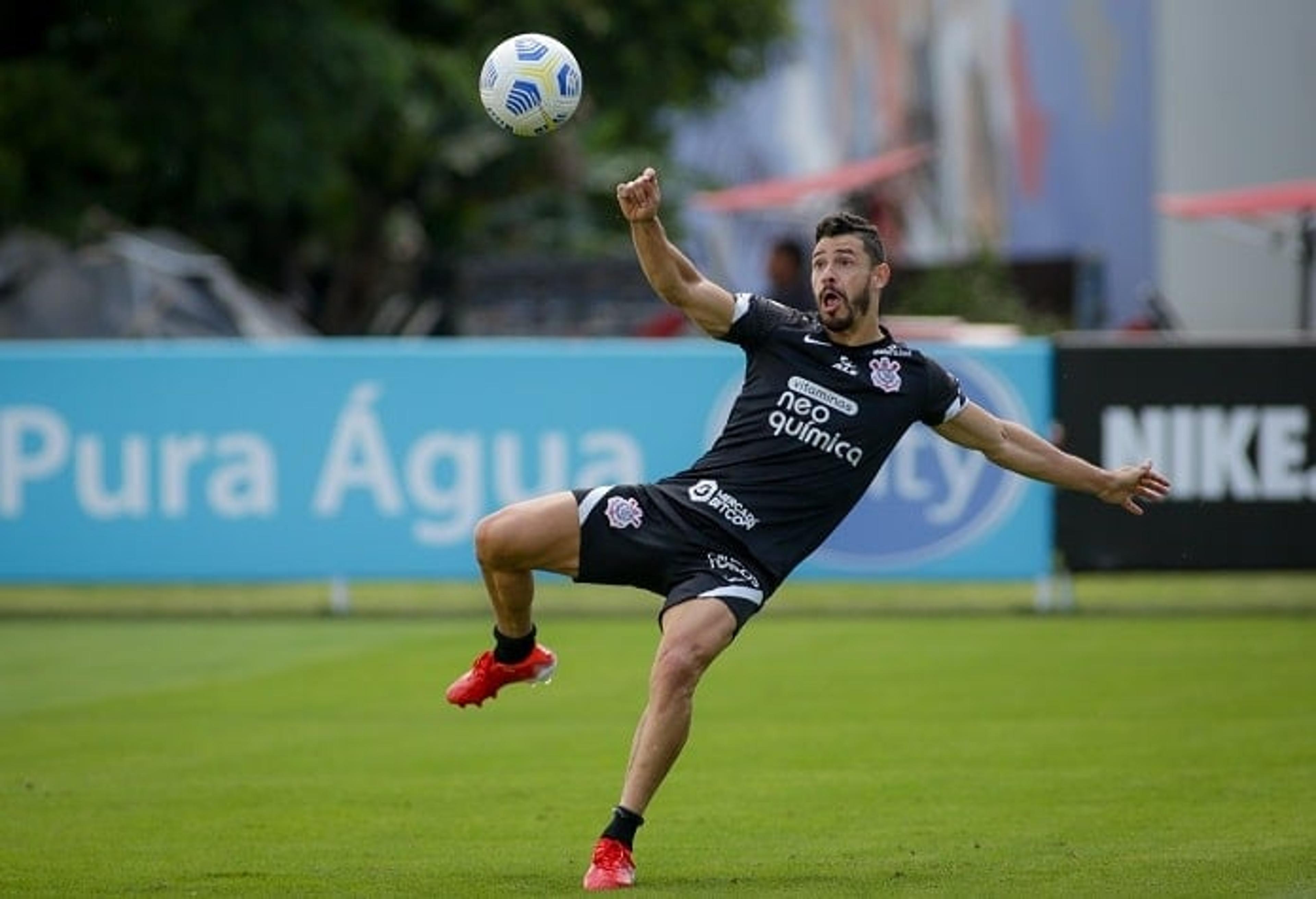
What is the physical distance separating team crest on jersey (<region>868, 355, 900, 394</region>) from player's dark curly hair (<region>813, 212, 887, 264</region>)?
0.38m

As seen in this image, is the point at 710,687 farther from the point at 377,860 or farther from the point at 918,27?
the point at 918,27

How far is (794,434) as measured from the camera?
9.41m

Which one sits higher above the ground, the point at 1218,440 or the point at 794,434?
the point at 794,434

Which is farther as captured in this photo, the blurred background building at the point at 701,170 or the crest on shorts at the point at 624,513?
the blurred background building at the point at 701,170

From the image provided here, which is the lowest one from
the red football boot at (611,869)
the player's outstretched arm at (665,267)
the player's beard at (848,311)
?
the red football boot at (611,869)

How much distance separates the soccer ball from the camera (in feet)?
31.2

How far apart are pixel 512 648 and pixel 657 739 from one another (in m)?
0.94

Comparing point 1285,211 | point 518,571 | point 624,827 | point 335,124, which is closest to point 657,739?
point 624,827

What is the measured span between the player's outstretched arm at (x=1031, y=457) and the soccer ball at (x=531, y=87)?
1.83 metres

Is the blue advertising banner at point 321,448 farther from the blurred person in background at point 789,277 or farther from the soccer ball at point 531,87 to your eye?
the soccer ball at point 531,87

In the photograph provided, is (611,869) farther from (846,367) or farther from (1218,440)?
(1218,440)

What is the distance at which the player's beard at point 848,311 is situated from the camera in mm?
9289

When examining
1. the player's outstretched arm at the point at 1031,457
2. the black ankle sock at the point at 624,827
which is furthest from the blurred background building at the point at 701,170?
the black ankle sock at the point at 624,827

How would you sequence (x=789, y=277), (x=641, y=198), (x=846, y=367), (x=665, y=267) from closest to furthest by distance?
1. (x=641, y=198)
2. (x=665, y=267)
3. (x=846, y=367)
4. (x=789, y=277)
